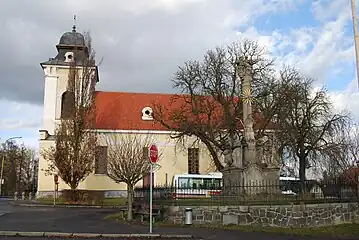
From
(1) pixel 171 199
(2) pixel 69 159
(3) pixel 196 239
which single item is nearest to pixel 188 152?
(2) pixel 69 159

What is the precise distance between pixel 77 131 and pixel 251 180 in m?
26.7

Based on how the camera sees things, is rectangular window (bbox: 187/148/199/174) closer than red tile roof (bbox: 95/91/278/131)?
No

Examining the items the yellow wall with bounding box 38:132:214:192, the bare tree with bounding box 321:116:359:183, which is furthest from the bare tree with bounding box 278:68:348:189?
the yellow wall with bounding box 38:132:214:192

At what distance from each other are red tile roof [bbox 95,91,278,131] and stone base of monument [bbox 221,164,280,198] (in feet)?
96.2

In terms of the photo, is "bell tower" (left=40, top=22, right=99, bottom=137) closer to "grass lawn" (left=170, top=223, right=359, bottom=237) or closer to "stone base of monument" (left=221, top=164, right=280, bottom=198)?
"stone base of monument" (left=221, top=164, right=280, bottom=198)

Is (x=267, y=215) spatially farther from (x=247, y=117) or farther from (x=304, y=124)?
(x=304, y=124)

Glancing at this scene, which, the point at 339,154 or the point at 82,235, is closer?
the point at 82,235

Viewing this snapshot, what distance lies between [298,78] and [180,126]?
1146cm

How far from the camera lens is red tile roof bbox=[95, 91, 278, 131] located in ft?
176

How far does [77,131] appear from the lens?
44.6m

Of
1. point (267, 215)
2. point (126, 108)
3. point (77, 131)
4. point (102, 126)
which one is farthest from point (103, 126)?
point (267, 215)

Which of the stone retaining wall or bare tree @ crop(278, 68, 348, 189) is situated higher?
bare tree @ crop(278, 68, 348, 189)

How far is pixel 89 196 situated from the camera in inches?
1636

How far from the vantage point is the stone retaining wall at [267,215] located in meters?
18.0
